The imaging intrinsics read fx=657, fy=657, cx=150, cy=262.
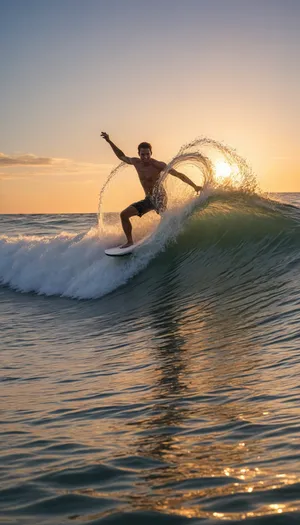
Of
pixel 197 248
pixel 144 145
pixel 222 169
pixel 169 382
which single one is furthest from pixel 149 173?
pixel 169 382

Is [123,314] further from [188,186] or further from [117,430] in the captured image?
[117,430]

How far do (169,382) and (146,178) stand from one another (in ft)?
24.9

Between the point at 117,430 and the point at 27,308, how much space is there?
29.1 feet

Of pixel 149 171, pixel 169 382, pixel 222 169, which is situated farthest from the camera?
pixel 222 169

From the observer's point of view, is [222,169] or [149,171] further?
[222,169]

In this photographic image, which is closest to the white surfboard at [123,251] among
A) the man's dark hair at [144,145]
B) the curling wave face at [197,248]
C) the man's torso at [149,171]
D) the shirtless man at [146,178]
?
the curling wave face at [197,248]

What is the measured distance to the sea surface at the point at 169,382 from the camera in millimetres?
3369

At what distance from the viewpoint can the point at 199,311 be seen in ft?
31.0

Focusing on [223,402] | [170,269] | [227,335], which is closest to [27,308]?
[170,269]

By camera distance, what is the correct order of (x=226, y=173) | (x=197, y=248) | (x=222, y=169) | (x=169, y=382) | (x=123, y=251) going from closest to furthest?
(x=169, y=382), (x=197, y=248), (x=123, y=251), (x=222, y=169), (x=226, y=173)

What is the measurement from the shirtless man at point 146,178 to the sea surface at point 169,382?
663 mm

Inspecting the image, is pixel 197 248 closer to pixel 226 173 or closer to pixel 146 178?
pixel 146 178

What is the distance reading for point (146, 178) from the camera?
12914mm

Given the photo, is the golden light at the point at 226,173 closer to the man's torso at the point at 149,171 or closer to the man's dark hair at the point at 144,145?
the man's torso at the point at 149,171
